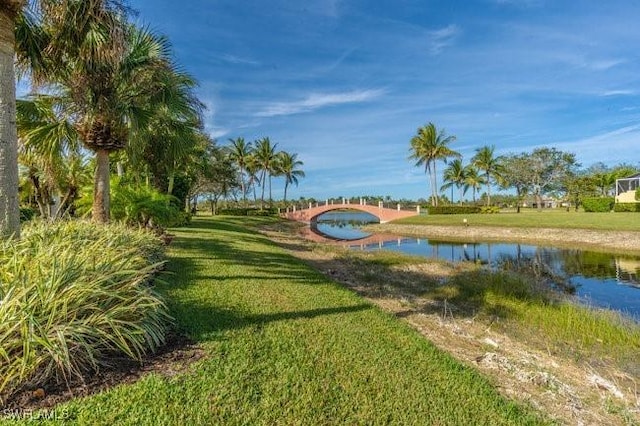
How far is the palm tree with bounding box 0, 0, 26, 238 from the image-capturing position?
14.1 feet

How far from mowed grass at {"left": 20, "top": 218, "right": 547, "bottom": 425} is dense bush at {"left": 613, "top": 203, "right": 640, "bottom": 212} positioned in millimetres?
38965

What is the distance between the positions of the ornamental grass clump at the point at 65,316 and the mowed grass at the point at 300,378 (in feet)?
1.55

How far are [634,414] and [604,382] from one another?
30.4 inches

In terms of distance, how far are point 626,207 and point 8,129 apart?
145 feet

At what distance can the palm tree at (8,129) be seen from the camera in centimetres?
429

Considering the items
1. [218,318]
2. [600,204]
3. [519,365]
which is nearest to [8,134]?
[218,318]

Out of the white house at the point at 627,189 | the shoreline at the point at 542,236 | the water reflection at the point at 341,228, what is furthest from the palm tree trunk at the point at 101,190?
the white house at the point at 627,189

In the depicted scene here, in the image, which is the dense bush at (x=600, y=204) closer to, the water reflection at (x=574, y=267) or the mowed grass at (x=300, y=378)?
the water reflection at (x=574, y=267)

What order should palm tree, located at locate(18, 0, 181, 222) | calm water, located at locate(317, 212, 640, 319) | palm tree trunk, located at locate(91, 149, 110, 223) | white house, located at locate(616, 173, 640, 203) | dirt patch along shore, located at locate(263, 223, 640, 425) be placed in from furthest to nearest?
white house, located at locate(616, 173, 640, 203) < calm water, located at locate(317, 212, 640, 319) < palm tree trunk, located at locate(91, 149, 110, 223) < palm tree, located at locate(18, 0, 181, 222) < dirt patch along shore, located at locate(263, 223, 640, 425)

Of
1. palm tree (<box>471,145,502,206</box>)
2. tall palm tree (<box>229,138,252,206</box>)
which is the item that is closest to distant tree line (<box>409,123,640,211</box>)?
palm tree (<box>471,145,502,206</box>)

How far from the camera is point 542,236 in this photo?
23.5m

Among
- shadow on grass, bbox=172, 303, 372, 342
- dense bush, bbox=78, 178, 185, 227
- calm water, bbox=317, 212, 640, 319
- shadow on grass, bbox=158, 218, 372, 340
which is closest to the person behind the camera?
shadow on grass, bbox=172, 303, 372, 342

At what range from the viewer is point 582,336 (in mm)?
6398

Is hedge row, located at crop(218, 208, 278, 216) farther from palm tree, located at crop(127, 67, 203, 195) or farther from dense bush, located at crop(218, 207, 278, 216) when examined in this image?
palm tree, located at crop(127, 67, 203, 195)
